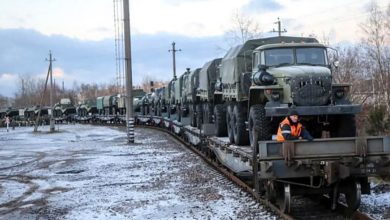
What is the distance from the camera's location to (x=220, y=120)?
15.7 m

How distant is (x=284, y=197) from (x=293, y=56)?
3.82m

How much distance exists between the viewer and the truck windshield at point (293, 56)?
11.6 meters

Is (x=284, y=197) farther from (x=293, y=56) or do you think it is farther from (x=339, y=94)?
(x=293, y=56)

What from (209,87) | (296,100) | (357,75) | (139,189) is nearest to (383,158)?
(296,100)

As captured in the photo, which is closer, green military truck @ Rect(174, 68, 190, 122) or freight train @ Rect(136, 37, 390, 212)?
freight train @ Rect(136, 37, 390, 212)

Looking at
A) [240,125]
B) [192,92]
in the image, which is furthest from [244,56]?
[192,92]

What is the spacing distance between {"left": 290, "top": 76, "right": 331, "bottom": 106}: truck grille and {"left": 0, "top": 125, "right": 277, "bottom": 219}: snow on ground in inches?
86.0

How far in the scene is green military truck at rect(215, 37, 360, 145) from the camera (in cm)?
1041

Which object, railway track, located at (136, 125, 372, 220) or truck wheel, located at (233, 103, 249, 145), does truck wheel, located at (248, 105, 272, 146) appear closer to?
railway track, located at (136, 125, 372, 220)

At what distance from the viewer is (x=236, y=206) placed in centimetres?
1003

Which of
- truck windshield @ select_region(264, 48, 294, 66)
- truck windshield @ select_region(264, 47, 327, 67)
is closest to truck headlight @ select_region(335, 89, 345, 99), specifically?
truck windshield @ select_region(264, 47, 327, 67)

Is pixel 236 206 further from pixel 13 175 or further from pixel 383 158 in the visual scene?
pixel 13 175

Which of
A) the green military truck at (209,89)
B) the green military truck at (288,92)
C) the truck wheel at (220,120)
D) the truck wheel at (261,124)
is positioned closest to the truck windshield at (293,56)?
the green military truck at (288,92)

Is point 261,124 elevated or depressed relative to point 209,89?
depressed
